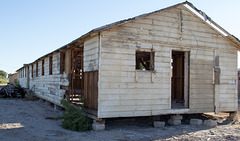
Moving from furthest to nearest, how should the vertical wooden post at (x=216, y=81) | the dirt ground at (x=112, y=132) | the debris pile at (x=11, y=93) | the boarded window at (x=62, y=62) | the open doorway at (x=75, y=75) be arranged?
the debris pile at (x=11, y=93) < the boarded window at (x=62, y=62) < the open doorway at (x=75, y=75) < the vertical wooden post at (x=216, y=81) < the dirt ground at (x=112, y=132)

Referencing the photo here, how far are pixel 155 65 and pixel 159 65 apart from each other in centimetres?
19

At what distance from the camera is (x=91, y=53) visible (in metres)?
8.41

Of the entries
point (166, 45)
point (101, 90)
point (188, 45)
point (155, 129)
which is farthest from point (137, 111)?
point (188, 45)

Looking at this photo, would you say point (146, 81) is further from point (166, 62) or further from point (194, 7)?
point (194, 7)

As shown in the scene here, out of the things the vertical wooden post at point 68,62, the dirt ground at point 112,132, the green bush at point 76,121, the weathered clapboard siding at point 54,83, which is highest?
the vertical wooden post at point 68,62

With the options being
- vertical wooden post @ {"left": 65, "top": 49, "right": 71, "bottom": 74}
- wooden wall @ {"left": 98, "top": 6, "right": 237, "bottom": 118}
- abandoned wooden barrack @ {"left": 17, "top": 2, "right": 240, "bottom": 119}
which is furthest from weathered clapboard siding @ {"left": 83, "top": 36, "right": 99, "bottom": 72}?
vertical wooden post @ {"left": 65, "top": 49, "right": 71, "bottom": 74}

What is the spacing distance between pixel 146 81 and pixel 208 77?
10.2 feet

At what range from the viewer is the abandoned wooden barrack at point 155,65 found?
7.94 meters

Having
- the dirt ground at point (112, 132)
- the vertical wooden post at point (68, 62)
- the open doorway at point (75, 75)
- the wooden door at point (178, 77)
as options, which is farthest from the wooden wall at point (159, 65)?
the vertical wooden post at point (68, 62)

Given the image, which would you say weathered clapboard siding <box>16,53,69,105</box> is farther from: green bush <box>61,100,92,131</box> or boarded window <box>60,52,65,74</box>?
green bush <box>61,100,92,131</box>

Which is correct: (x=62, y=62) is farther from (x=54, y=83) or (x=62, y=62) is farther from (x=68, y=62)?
(x=54, y=83)

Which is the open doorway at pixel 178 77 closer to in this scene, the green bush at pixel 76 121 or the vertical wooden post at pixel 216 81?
the vertical wooden post at pixel 216 81

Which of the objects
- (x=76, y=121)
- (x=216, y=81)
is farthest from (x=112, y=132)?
(x=216, y=81)

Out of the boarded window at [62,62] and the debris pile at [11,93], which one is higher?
the boarded window at [62,62]
